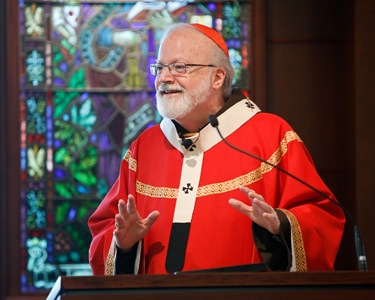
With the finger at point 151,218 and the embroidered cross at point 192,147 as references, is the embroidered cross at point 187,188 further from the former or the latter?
the finger at point 151,218

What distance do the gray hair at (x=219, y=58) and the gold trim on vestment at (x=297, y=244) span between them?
94cm

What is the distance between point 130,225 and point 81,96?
2.63 metres

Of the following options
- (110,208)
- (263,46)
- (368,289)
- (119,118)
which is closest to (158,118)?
(119,118)

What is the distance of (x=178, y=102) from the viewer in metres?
5.16

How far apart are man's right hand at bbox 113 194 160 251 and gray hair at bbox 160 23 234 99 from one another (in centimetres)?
101

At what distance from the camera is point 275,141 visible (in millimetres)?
5199

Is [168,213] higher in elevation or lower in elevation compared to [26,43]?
lower

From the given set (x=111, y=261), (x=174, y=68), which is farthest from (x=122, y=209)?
(x=174, y=68)

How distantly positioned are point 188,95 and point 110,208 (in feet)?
2.20

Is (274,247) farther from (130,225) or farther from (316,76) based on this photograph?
(316,76)

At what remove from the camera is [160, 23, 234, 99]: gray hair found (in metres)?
5.36

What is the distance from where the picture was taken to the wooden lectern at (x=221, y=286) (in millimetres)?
3627

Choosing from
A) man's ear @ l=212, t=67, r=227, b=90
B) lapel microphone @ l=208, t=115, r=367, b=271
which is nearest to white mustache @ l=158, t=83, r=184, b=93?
man's ear @ l=212, t=67, r=227, b=90

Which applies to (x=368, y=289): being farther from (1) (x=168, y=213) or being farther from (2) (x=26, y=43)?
(2) (x=26, y=43)
